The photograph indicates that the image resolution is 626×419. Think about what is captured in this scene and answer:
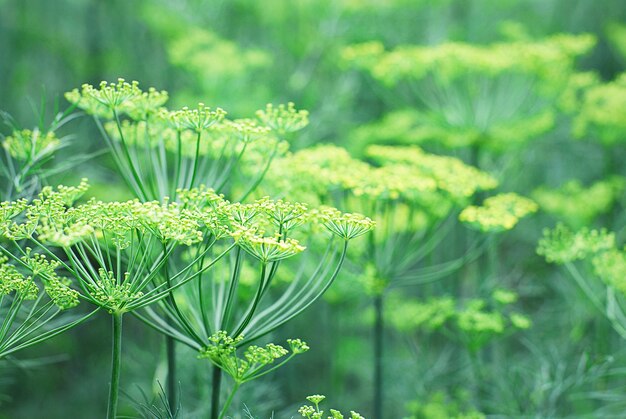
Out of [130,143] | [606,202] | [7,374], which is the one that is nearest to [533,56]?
[606,202]

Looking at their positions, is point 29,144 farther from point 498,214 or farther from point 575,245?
point 575,245

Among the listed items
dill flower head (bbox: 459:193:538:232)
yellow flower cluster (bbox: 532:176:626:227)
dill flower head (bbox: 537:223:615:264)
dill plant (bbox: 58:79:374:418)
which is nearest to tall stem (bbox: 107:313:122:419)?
dill plant (bbox: 58:79:374:418)

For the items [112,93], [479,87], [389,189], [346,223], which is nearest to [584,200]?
[479,87]

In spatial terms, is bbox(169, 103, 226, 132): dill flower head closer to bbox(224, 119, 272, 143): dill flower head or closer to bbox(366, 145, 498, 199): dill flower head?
bbox(224, 119, 272, 143): dill flower head

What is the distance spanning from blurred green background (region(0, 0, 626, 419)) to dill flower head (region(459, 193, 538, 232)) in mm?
492

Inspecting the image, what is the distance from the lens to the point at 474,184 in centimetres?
240

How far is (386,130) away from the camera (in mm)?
3406

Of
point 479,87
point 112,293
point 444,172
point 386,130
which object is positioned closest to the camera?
point 112,293

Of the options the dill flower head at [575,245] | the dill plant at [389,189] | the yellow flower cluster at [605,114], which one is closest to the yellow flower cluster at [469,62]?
the yellow flower cluster at [605,114]

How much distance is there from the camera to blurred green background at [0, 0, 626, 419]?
3.12 meters

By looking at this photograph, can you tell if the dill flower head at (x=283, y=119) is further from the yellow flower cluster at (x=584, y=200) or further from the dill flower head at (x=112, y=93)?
the yellow flower cluster at (x=584, y=200)

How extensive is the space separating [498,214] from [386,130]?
4.00ft

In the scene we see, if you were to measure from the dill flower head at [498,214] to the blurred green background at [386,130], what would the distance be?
492 mm

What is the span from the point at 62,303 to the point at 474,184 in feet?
4.78
